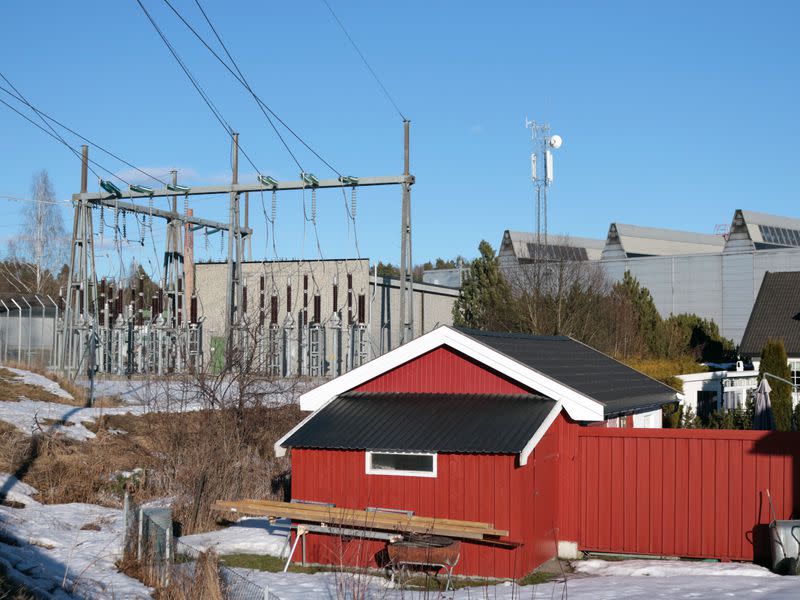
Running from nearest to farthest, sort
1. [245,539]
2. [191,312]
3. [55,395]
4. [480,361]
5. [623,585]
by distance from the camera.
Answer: [623,585] → [480,361] → [245,539] → [55,395] → [191,312]

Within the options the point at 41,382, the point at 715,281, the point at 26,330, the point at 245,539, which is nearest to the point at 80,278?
the point at 41,382

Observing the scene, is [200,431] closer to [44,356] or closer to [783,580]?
[783,580]

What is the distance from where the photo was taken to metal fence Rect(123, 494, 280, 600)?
35.2ft

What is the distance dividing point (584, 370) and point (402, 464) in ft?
17.3

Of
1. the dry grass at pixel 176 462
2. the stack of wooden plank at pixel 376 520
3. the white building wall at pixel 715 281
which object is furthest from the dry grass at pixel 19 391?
the white building wall at pixel 715 281

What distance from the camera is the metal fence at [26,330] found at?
38375 millimetres

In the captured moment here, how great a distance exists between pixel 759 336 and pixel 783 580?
81.1ft

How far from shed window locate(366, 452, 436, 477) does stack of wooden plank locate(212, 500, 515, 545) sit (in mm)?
615

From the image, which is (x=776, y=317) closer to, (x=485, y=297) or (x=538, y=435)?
(x=485, y=297)

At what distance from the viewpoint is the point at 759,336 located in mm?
35469

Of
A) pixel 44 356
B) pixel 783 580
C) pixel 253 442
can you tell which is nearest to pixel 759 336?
pixel 253 442

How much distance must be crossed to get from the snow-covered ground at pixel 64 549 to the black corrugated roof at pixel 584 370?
641 cm

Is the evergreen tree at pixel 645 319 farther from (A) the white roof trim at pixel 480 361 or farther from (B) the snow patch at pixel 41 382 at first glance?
(A) the white roof trim at pixel 480 361

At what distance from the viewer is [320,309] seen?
138 ft
